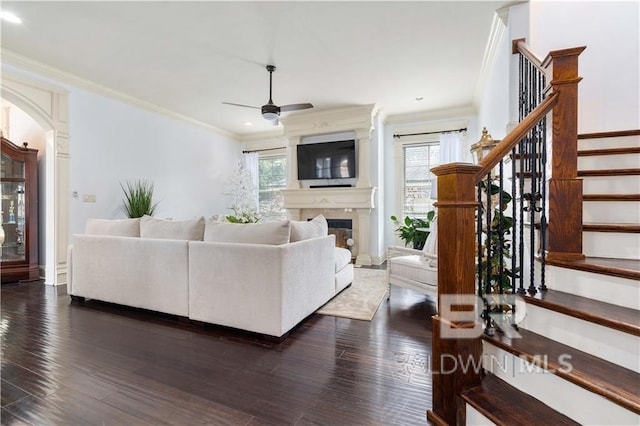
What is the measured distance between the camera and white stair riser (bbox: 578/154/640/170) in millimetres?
2090

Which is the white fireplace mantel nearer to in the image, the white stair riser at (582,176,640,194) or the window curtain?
the window curtain

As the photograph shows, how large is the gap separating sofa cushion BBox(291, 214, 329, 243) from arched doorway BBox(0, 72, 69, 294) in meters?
3.47

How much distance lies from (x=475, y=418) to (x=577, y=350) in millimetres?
551

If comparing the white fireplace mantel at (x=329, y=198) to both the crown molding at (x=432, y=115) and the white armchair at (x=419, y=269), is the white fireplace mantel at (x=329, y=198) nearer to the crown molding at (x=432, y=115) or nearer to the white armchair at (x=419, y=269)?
the crown molding at (x=432, y=115)

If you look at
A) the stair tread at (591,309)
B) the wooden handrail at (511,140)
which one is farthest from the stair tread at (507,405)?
the wooden handrail at (511,140)

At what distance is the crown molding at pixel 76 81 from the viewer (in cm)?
355

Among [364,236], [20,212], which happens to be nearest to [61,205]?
[20,212]

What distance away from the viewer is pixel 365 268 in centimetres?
498

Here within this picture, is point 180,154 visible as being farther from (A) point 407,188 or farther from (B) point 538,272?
(B) point 538,272

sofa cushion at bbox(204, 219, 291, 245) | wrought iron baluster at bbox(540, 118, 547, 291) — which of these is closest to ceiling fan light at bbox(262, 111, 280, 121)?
sofa cushion at bbox(204, 219, 291, 245)

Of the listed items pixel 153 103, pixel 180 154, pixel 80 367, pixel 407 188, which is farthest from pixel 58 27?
pixel 407 188

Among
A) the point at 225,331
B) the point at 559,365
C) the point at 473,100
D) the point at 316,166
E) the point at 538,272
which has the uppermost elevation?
the point at 473,100

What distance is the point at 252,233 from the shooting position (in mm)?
2463

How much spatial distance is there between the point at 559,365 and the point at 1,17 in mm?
5060
